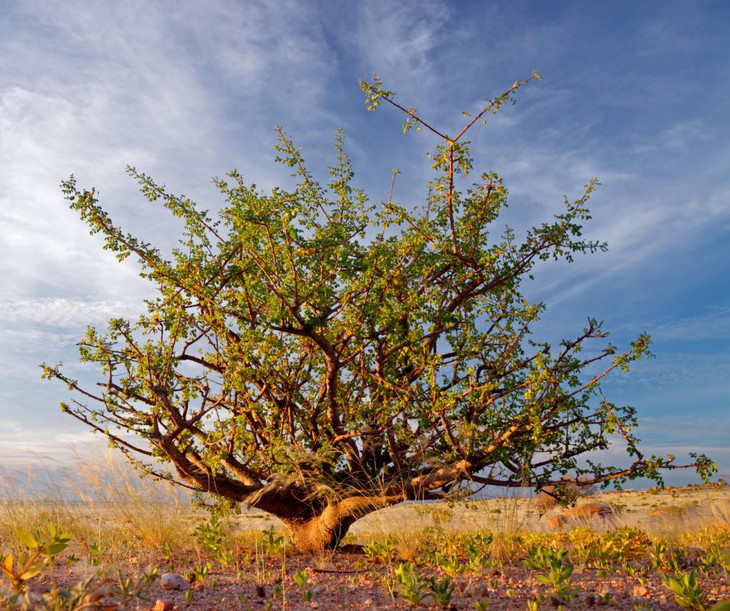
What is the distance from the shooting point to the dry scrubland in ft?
15.0

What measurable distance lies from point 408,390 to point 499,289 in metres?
2.33

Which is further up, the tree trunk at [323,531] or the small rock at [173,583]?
the tree trunk at [323,531]

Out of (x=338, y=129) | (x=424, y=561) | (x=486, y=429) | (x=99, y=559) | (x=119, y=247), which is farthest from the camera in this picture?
(x=338, y=129)

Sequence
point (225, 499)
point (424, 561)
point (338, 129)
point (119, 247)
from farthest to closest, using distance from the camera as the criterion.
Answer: point (338, 129) → point (225, 499) → point (119, 247) → point (424, 561)

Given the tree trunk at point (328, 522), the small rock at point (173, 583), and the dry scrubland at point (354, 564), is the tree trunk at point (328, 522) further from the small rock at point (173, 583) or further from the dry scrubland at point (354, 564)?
the small rock at point (173, 583)

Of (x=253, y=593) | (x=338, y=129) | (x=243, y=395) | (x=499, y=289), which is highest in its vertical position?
(x=338, y=129)

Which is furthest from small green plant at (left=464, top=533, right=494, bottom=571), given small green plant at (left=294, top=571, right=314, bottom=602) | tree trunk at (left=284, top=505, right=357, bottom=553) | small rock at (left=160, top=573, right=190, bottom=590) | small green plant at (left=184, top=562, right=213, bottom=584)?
small rock at (left=160, top=573, right=190, bottom=590)

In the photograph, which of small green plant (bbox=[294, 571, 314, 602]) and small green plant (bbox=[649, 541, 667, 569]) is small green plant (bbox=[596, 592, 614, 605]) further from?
small green plant (bbox=[294, 571, 314, 602])

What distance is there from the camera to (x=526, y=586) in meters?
5.29

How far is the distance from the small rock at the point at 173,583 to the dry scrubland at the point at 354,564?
3.2 inches

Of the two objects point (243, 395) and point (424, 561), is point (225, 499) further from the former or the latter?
point (424, 561)

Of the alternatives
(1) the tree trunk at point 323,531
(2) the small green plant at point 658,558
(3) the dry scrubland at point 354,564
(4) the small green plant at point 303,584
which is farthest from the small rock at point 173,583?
(2) the small green plant at point 658,558

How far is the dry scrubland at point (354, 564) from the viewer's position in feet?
15.0

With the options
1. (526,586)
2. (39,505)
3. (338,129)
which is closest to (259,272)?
(338,129)
